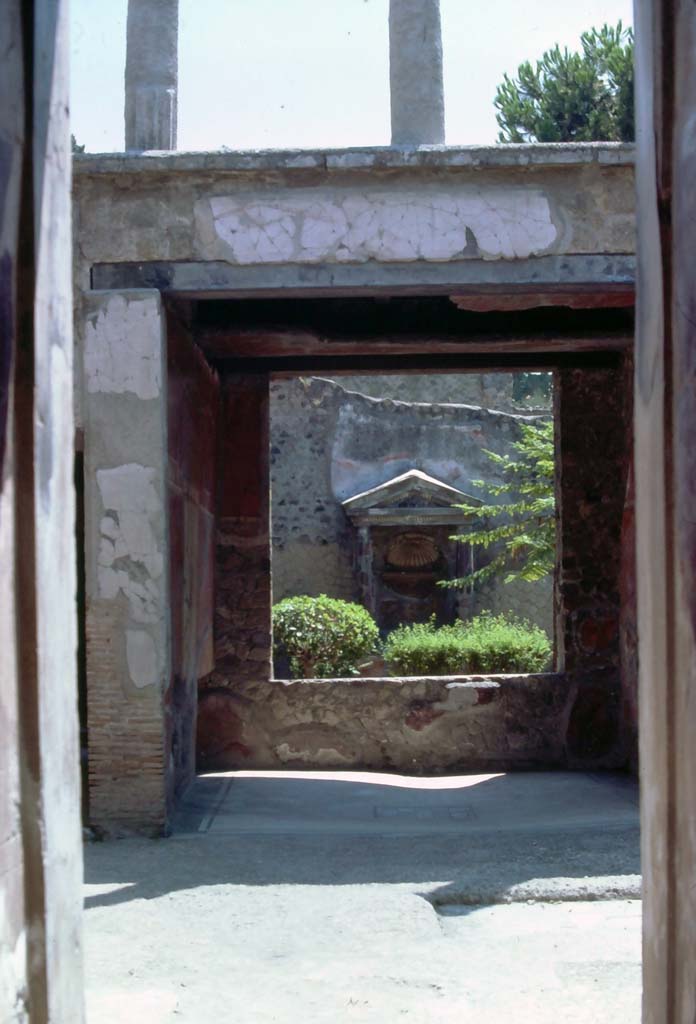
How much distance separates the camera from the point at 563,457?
8.13m

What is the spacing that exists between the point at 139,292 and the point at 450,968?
342 cm

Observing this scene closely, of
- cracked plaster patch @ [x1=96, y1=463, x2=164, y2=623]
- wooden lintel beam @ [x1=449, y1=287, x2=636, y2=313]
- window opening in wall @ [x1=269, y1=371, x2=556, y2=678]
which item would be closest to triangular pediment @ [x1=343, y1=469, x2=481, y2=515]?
window opening in wall @ [x1=269, y1=371, x2=556, y2=678]

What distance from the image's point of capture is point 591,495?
26.7 feet

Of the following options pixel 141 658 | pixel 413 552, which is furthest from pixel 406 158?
pixel 413 552

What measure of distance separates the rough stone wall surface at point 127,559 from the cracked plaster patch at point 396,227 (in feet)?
2.05

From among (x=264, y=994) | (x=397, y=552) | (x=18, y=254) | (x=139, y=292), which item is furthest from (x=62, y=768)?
(x=397, y=552)

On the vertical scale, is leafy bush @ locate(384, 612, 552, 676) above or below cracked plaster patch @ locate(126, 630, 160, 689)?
below

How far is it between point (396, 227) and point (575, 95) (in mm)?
16644

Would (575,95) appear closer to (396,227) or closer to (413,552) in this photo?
(413,552)

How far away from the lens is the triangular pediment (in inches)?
688

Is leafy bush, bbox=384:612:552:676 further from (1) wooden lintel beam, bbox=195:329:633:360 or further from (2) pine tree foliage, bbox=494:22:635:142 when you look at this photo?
(2) pine tree foliage, bbox=494:22:635:142

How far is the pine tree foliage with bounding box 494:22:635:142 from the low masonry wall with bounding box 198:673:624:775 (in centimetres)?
1456

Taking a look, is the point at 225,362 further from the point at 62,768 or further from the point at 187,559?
the point at 62,768

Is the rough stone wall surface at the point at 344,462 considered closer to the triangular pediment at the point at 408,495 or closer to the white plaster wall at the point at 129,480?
the triangular pediment at the point at 408,495
